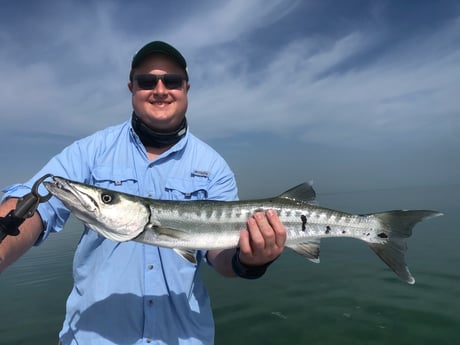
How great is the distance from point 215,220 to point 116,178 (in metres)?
1.64

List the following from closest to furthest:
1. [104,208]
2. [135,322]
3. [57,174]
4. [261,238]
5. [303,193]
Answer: [104,208], [135,322], [57,174], [261,238], [303,193]

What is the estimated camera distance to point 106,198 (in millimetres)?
4258

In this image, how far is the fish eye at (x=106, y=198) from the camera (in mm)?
4215

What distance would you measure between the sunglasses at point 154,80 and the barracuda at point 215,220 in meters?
1.88

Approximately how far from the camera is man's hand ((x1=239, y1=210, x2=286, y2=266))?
15.5ft

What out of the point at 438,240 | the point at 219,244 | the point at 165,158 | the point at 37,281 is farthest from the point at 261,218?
the point at 438,240

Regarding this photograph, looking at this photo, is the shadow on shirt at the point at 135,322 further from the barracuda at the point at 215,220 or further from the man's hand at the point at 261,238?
the man's hand at the point at 261,238

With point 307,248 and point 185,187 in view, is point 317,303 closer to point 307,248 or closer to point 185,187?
point 307,248

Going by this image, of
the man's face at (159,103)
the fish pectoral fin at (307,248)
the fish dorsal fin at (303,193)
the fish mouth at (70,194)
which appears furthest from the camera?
the fish dorsal fin at (303,193)

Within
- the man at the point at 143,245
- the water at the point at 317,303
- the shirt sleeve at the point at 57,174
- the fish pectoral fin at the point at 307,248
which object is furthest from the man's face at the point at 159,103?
the water at the point at 317,303

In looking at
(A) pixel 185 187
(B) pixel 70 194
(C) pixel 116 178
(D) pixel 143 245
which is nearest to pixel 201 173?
(A) pixel 185 187

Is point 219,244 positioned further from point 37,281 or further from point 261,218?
point 37,281

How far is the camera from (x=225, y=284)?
14.4m

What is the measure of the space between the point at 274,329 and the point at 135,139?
25.7ft
